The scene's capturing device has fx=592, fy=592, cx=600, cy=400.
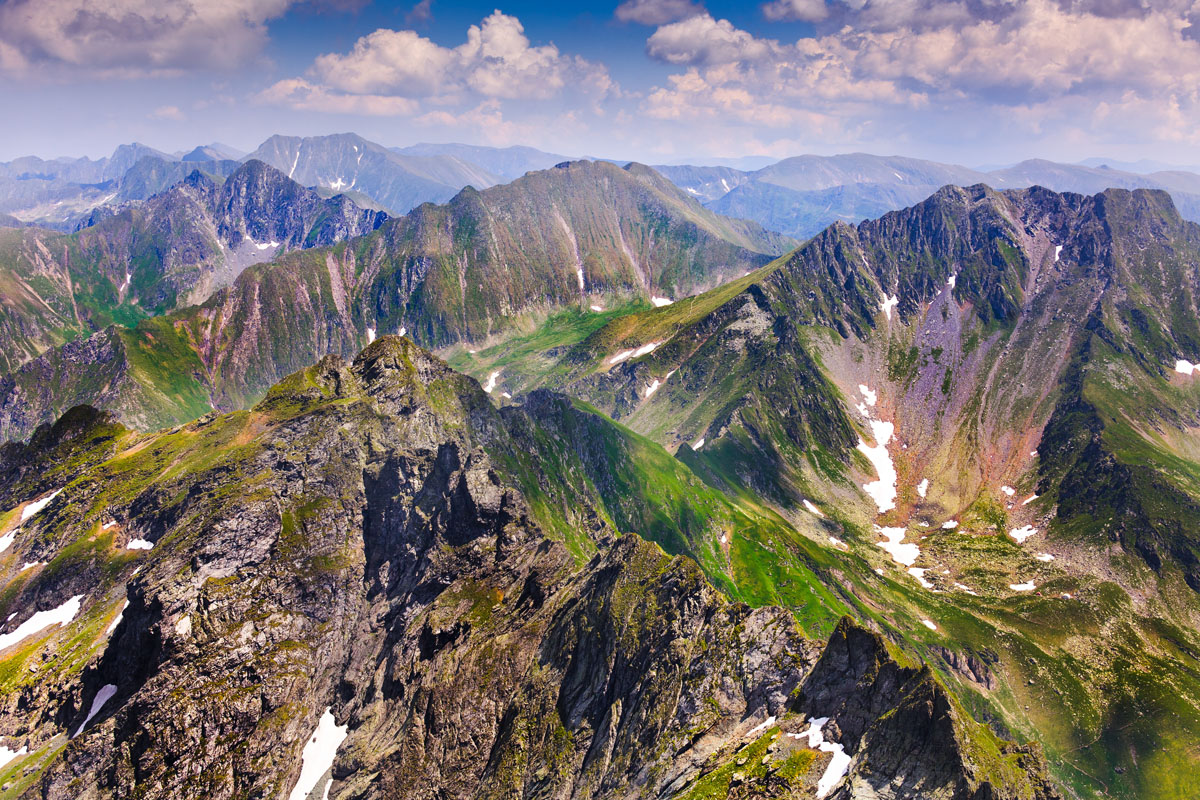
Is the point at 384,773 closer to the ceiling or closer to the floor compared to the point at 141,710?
closer to the floor

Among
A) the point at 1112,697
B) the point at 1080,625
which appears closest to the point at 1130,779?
the point at 1112,697

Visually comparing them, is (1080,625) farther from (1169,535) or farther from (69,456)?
(69,456)

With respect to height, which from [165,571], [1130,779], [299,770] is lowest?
[1130,779]

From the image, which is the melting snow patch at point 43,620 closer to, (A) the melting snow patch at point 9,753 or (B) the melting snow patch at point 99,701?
(A) the melting snow patch at point 9,753

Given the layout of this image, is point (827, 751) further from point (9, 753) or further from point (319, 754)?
point (9, 753)

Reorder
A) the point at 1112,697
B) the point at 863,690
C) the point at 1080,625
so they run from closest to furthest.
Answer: the point at 863,690 → the point at 1112,697 → the point at 1080,625

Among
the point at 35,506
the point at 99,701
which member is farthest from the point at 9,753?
the point at 35,506
